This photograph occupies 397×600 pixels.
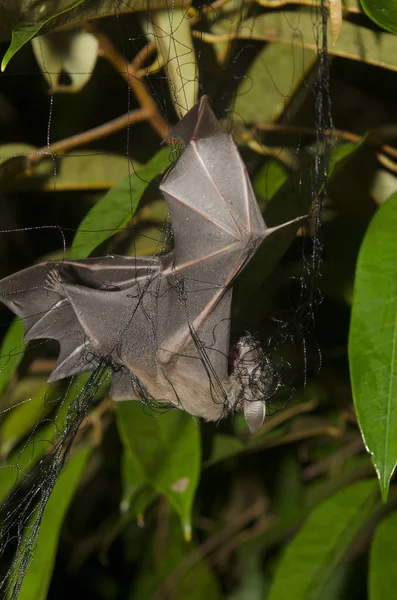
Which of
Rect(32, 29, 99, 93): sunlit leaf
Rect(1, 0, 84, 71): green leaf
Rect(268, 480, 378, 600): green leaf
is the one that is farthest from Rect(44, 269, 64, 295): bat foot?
Rect(268, 480, 378, 600): green leaf

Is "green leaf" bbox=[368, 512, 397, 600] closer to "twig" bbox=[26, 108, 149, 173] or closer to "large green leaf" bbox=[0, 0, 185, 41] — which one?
"twig" bbox=[26, 108, 149, 173]

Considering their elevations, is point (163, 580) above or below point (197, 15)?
below

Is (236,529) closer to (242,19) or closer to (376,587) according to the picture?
(376,587)

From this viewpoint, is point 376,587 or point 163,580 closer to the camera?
point 376,587

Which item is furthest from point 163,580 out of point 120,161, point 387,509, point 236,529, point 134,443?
point 120,161

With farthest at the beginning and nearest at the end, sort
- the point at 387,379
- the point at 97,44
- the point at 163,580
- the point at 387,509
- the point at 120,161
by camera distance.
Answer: the point at 163,580
the point at 387,509
the point at 120,161
the point at 97,44
the point at 387,379

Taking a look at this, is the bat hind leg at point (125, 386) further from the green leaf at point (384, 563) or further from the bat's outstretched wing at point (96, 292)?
the green leaf at point (384, 563)

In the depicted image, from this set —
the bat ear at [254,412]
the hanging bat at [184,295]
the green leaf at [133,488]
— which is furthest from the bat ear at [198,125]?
the green leaf at [133,488]
